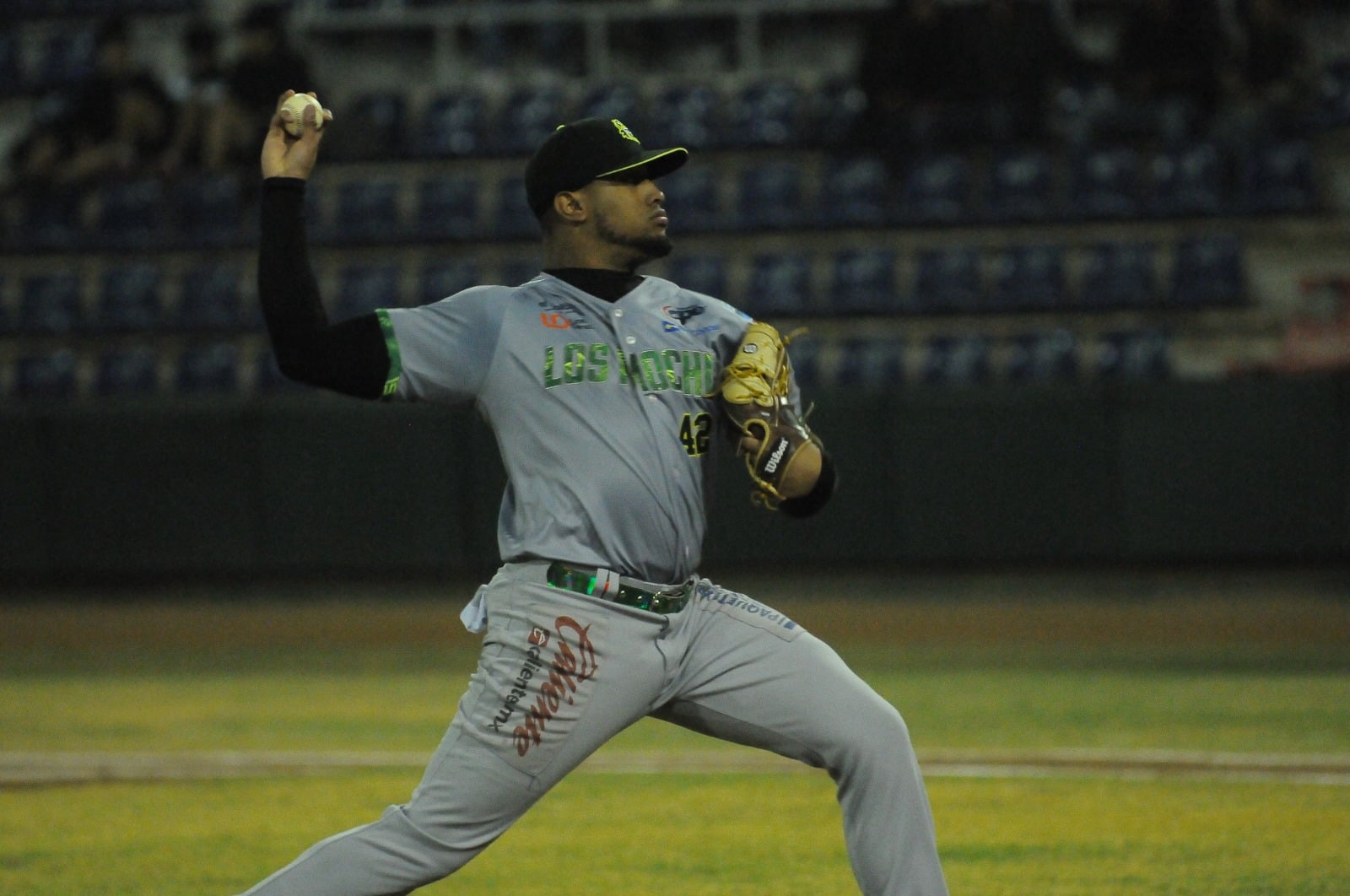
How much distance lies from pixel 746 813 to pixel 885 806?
2747mm

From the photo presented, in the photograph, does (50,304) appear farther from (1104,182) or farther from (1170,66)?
(1170,66)

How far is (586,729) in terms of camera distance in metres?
3.57

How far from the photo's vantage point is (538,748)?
3.52 m

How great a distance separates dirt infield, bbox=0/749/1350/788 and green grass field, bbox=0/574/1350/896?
0.02 metres

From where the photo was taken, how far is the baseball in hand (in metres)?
3.42

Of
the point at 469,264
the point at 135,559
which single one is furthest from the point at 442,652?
the point at 469,264

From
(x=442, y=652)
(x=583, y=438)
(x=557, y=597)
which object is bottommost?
(x=442, y=652)

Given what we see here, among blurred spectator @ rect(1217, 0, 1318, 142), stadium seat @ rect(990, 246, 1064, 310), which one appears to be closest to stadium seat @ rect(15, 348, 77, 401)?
stadium seat @ rect(990, 246, 1064, 310)

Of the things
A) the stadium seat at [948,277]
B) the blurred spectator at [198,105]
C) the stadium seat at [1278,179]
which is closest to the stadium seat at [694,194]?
the stadium seat at [948,277]

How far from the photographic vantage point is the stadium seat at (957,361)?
45.9ft

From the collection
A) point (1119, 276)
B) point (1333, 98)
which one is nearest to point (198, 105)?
point (1119, 276)

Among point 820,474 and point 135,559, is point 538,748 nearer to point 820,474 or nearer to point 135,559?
point 820,474

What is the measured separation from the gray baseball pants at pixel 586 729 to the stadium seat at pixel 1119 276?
10963 mm

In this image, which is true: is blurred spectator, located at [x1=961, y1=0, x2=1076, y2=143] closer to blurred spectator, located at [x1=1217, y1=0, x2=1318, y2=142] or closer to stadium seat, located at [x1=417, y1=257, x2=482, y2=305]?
blurred spectator, located at [x1=1217, y1=0, x2=1318, y2=142]
